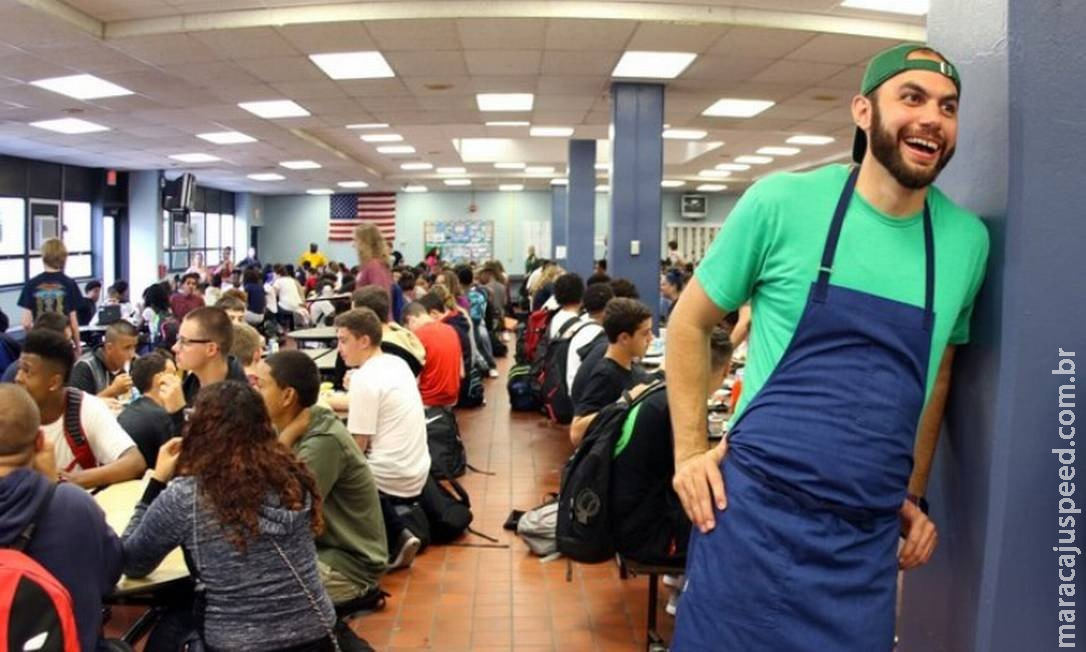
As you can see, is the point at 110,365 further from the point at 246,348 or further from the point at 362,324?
the point at 362,324

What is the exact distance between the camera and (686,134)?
1316 centimetres

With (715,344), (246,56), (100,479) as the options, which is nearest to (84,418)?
(100,479)

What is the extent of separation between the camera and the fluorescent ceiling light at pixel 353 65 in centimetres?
770

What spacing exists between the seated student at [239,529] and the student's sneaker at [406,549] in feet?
6.17

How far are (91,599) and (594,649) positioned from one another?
216 cm

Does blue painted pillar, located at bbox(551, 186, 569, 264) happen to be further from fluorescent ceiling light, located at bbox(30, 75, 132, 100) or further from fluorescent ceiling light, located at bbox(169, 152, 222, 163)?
fluorescent ceiling light, located at bbox(30, 75, 132, 100)

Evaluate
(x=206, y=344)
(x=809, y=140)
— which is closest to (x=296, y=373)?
(x=206, y=344)

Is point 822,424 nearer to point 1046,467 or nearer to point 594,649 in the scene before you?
point 1046,467

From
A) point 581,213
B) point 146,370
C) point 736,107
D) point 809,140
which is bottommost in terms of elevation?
point 146,370

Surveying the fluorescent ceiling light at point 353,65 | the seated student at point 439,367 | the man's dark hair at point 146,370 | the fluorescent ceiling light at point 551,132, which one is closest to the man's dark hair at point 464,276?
the fluorescent ceiling light at point 551,132

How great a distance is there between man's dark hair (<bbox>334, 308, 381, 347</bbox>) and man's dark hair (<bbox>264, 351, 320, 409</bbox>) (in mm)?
1078

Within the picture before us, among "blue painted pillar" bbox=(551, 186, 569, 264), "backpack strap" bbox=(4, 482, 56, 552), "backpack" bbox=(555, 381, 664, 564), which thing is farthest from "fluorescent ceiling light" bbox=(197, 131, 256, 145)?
"backpack strap" bbox=(4, 482, 56, 552)

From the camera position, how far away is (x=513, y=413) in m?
9.21

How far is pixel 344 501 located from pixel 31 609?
193cm
